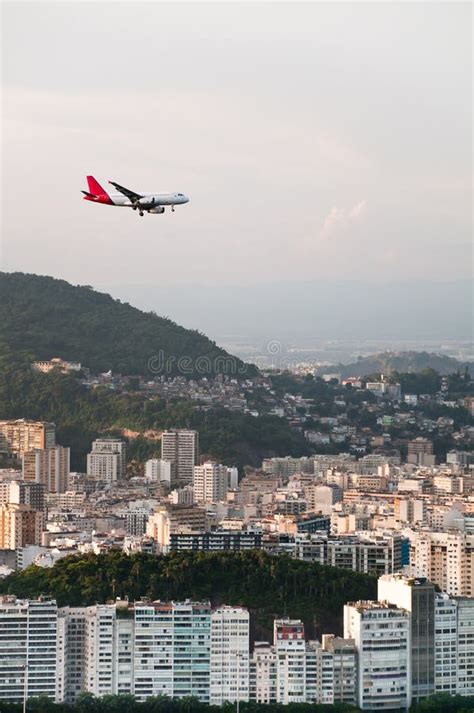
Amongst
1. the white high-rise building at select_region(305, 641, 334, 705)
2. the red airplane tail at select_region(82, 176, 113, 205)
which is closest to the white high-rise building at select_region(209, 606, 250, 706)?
the white high-rise building at select_region(305, 641, 334, 705)

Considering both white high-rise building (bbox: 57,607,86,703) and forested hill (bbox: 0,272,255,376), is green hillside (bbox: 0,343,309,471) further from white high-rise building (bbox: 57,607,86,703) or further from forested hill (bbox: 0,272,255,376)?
white high-rise building (bbox: 57,607,86,703)

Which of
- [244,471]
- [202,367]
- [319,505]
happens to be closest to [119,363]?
[202,367]

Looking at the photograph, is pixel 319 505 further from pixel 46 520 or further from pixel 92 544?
pixel 92 544

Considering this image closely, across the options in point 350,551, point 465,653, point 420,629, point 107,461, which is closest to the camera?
point 420,629

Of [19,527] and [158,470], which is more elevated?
[158,470]

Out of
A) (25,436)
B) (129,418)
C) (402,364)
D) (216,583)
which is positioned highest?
(402,364)

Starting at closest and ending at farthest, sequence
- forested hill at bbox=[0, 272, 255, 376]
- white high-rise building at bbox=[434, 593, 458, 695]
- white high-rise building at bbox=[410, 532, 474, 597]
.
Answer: white high-rise building at bbox=[434, 593, 458, 695] → white high-rise building at bbox=[410, 532, 474, 597] → forested hill at bbox=[0, 272, 255, 376]

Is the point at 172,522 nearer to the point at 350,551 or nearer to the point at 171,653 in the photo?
the point at 350,551

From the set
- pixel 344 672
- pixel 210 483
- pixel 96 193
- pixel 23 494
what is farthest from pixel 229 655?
pixel 210 483
